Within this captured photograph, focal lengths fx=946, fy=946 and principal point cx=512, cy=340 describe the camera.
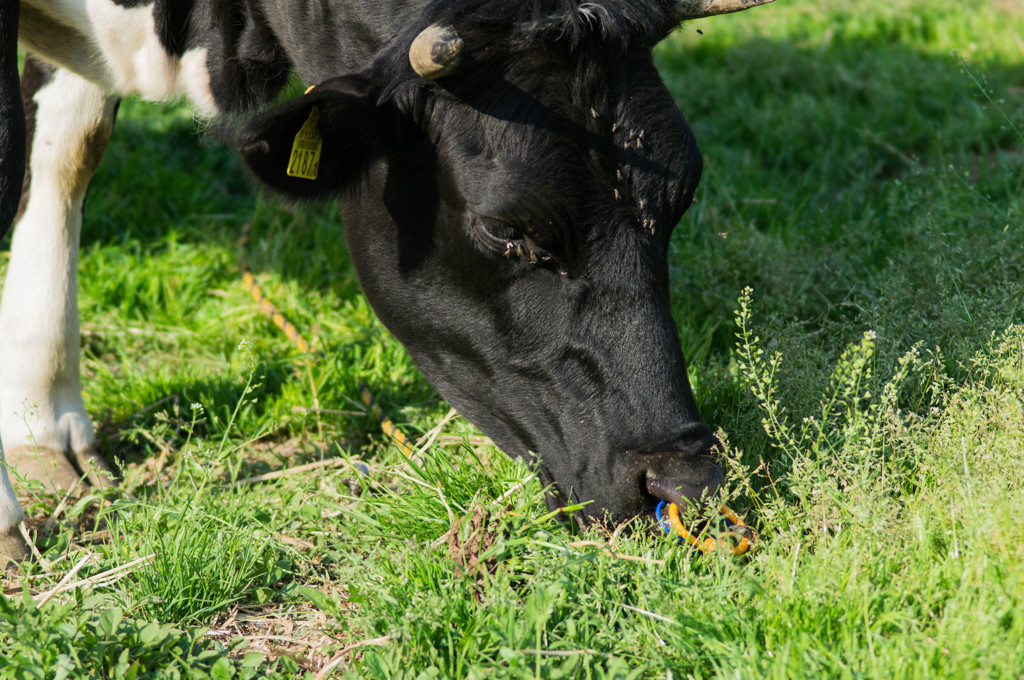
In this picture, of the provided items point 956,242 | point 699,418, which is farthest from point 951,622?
point 956,242

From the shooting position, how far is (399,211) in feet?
9.36

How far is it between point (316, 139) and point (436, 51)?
480mm

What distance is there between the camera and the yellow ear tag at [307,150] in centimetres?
262

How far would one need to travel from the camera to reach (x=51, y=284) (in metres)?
3.63

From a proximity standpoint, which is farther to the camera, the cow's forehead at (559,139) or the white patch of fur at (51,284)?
the white patch of fur at (51,284)

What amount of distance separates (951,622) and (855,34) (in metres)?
6.64

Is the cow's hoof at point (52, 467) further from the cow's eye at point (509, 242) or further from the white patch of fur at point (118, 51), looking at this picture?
the cow's eye at point (509, 242)

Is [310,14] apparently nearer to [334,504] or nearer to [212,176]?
[334,504]

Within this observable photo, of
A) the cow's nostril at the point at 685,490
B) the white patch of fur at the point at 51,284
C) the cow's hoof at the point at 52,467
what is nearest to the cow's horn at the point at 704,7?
the cow's nostril at the point at 685,490

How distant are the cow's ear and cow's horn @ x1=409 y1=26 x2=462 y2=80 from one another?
0.24 meters

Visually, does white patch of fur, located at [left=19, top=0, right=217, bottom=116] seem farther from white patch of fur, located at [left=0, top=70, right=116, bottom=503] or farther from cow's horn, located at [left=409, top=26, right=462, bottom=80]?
cow's horn, located at [left=409, top=26, right=462, bottom=80]

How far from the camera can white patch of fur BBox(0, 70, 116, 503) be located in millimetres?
3498

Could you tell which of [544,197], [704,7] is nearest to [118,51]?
[544,197]

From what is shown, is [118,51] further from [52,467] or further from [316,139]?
[52,467]
